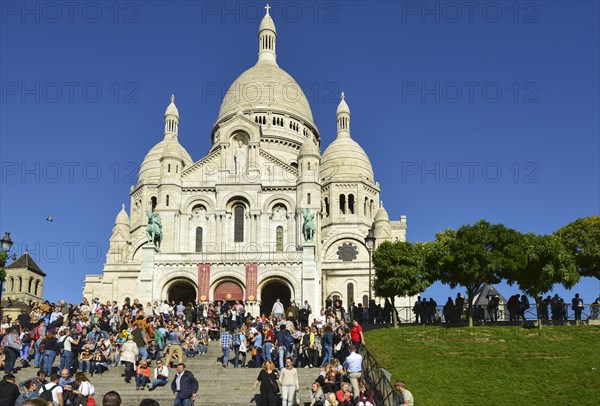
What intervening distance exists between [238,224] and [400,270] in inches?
853

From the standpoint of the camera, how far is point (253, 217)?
6100 centimetres

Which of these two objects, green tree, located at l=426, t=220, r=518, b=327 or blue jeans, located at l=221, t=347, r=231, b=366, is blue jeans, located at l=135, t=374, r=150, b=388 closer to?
blue jeans, located at l=221, t=347, r=231, b=366

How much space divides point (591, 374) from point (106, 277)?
166 ft

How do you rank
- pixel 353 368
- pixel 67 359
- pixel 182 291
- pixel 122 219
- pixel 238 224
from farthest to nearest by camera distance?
pixel 122 219 < pixel 238 224 < pixel 182 291 < pixel 67 359 < pixel 353 368

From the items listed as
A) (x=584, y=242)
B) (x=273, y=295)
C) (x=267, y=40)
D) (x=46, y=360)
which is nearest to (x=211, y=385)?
(x=46, y=360)

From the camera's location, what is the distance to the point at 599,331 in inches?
1393

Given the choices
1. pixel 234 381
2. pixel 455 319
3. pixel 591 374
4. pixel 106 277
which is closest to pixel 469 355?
pixel 591 374

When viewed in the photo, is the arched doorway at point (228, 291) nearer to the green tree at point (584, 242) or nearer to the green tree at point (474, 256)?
the green tree at point (474, 256)

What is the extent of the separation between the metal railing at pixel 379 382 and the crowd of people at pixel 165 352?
431mm

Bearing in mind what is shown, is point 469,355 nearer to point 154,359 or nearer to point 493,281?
point 493,281

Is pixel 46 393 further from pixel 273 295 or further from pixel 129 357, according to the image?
pixel 273 295

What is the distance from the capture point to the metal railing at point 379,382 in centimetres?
2044

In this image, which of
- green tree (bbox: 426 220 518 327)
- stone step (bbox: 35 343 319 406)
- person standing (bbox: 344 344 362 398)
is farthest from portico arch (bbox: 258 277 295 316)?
person standing (bbox: 344 344 362 398)

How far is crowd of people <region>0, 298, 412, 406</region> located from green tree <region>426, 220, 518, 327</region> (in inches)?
313
